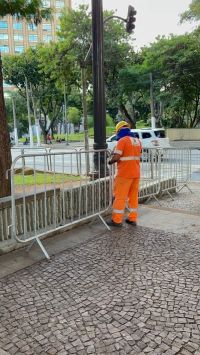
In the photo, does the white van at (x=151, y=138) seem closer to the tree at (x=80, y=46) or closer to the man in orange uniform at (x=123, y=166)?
the tree at (x=80, y=46)

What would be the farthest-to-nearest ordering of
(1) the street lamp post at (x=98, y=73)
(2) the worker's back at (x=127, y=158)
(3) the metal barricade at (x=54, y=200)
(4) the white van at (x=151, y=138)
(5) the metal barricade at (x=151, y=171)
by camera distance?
(4) the white van at (x=151, y=138), (5) the metal barricade at (x=151, y=171), (1) the street lamp post at (x=98, y=73), (2) the worker's back at (x=127, y=158), (3) the metal barricade at (x=54, y=200)

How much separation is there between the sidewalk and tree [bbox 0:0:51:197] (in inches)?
43.7

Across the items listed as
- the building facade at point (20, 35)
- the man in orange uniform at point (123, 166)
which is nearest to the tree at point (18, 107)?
the building facade at point (20, 35)

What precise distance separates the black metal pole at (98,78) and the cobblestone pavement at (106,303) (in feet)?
7.73

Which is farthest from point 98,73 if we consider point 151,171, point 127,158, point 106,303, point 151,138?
point 151,138

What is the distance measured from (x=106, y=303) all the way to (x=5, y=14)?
5.34 meters

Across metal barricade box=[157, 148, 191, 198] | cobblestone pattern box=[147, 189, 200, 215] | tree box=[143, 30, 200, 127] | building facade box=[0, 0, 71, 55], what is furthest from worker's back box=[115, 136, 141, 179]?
building facade box=[0, 0, 71, 55]

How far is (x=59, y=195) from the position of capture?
16.6 feet

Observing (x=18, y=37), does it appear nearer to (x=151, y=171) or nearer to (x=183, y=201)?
(x=151, y=171)

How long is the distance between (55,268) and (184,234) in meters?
2.12

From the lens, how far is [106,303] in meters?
3.16

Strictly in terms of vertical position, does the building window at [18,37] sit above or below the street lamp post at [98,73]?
above

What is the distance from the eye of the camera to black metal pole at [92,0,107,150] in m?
6.11

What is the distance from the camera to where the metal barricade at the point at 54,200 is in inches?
173
